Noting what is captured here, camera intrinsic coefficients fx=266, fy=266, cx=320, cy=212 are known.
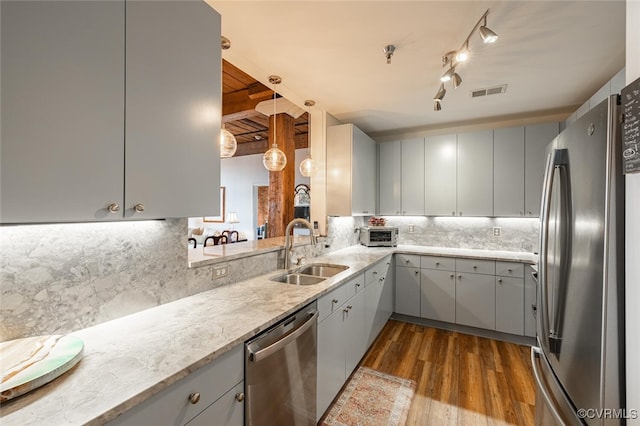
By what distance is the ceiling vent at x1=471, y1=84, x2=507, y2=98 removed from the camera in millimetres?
2588

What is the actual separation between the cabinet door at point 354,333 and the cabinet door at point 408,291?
111 cm

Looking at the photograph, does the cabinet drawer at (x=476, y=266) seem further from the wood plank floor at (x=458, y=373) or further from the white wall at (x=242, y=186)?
the white wall at (x=242, y=186)

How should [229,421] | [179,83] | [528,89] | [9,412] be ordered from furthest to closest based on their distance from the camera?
1. [528,89]
2. [179,83]
3. [229,421]
4. [9,412]

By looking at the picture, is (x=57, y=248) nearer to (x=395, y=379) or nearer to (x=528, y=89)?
(x=395, y=379)

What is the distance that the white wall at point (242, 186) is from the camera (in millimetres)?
7344

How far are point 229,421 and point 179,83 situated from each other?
1.46m

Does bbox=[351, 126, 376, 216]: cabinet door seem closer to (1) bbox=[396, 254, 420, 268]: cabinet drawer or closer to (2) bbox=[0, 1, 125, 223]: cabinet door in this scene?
(1) bbox=[396, 254, 420, 268]: cabinet drawer

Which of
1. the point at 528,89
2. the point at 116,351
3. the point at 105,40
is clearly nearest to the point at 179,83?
the point at 105,40

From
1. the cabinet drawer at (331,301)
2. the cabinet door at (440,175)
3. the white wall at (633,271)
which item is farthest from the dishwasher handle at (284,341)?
the cabinet door at (440,175)

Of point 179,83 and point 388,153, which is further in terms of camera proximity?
point 388,153

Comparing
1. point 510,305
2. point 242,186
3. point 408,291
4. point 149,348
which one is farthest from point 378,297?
point 242,186

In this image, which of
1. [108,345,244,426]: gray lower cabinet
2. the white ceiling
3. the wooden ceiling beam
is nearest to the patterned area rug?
[108,345,244,426]: gray lower cabinet

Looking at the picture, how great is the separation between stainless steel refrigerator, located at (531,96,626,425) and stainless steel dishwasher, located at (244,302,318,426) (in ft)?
3.82

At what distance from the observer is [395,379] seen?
2.34 m
